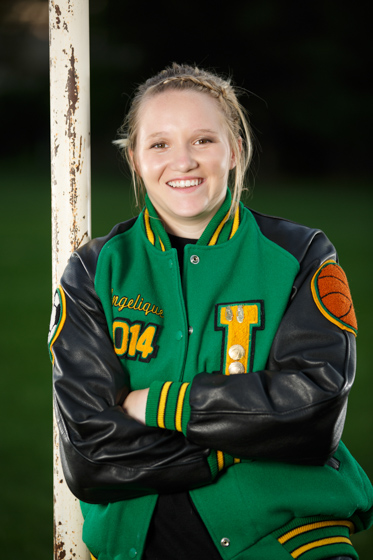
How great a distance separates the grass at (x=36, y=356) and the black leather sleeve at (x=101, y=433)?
1.04m

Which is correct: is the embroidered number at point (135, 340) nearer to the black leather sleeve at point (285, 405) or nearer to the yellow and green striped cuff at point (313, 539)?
the black leather sleeve at point (285, 405)

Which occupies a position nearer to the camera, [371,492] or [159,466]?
[159,466]

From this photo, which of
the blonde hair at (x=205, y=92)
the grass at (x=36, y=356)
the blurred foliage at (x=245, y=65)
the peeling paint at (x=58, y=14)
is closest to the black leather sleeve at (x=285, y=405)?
the blonde hair at (x=205, y=92)

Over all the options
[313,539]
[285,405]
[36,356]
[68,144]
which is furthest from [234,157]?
[36,356]

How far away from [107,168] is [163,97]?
18.7 metres

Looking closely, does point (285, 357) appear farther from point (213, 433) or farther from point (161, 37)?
point (161, 37)

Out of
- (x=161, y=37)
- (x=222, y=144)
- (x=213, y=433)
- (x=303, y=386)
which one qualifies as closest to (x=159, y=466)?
(x=213, y=433)

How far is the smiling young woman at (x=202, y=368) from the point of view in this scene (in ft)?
3.79

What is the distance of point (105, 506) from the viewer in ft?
4.27

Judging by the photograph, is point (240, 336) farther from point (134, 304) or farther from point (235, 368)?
point (134, 304)

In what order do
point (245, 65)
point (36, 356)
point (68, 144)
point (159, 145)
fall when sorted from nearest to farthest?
point (159, 145), point (68, 144), point (36, 356), point (245, 65)

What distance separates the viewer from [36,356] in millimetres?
3992

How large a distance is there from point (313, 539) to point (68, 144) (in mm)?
954

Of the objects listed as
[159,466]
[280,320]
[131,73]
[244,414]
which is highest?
[131,73]
